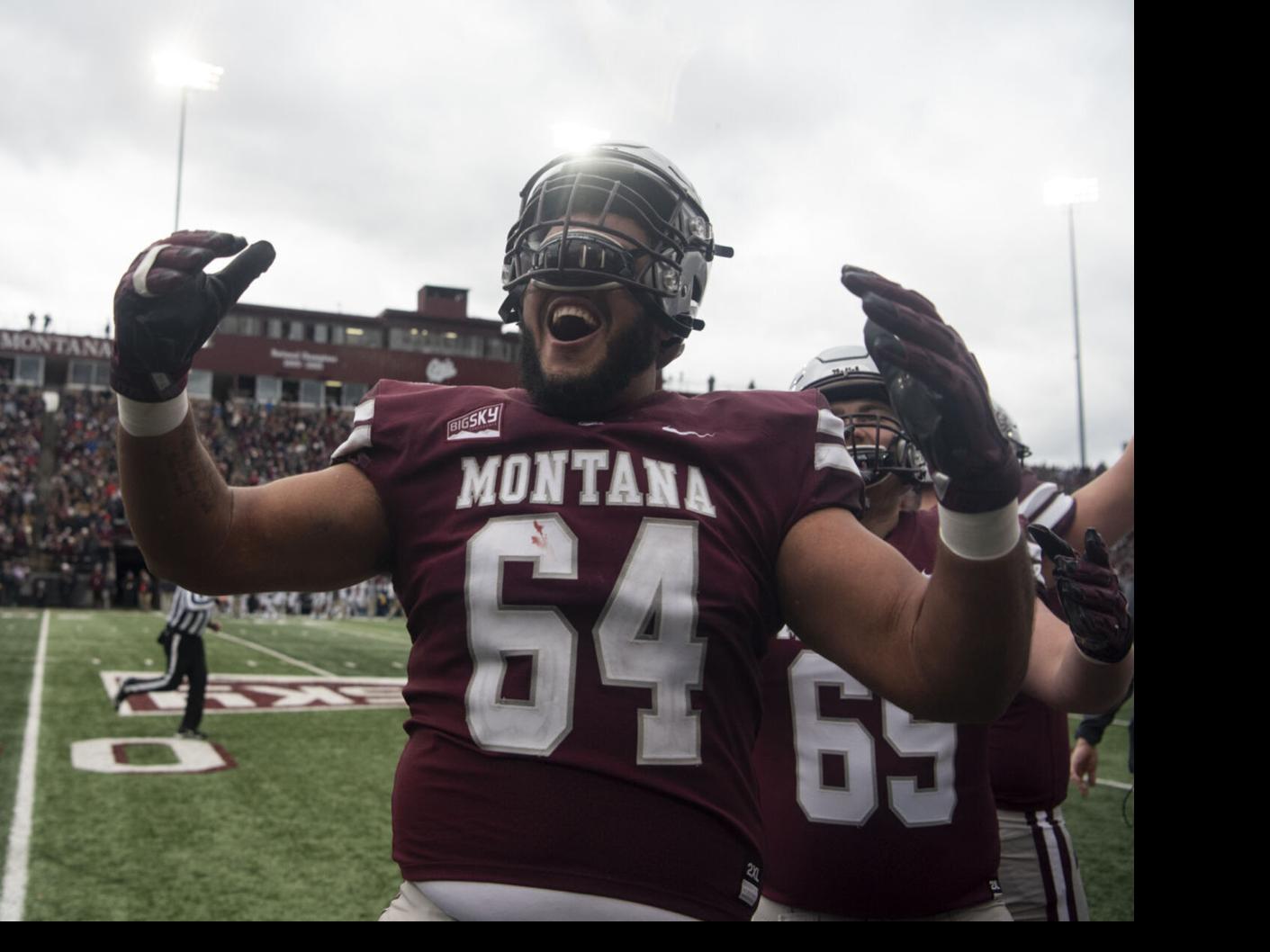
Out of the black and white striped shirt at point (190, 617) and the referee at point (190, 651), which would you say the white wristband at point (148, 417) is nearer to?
the referee at point (190, 651)

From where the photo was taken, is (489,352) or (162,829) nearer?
(162,829)

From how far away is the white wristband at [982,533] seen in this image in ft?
4.22

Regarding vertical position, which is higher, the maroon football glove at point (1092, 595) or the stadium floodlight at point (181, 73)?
the stadium floodlight at point (181, 73)

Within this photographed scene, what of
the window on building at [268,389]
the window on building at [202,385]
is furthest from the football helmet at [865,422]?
the window on building at [268,389]

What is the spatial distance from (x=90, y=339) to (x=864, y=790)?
Answer: 120 ft

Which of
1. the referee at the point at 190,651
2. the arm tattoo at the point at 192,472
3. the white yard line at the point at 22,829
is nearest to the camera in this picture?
the arm tattoo at the point at 192,472

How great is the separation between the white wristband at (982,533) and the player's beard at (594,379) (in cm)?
57

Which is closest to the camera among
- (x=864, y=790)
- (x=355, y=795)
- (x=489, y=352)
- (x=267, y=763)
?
(x=864, y=790)

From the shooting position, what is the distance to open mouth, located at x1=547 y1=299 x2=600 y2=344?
5.47 feet
